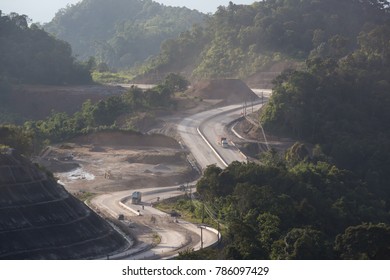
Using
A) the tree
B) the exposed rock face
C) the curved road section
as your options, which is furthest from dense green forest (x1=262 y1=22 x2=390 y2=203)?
the tree

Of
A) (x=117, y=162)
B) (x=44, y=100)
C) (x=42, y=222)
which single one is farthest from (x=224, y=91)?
(x=42, y=222)

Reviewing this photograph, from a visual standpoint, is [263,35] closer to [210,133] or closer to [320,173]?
[210,133]

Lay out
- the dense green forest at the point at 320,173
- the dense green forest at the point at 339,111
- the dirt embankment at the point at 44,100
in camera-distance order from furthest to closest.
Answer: the dirt embankment at the point at 44,100 < the dense green forest at the point at 339,111 < the dense green forest at the point at 320,173

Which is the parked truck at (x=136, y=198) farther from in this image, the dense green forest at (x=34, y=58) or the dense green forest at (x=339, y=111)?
the dense green forest at (x=34, y=58)

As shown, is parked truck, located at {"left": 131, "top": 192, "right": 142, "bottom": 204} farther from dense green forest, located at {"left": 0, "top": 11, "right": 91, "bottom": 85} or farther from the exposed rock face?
dense green forest, located at {"left": 0, "top": 11, "right": 91, "bottom": 85}

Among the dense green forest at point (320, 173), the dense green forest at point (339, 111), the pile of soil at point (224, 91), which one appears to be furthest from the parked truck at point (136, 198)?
the pile of soil at point (224, 91)

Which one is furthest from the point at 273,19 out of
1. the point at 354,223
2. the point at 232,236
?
the point at 232,236
